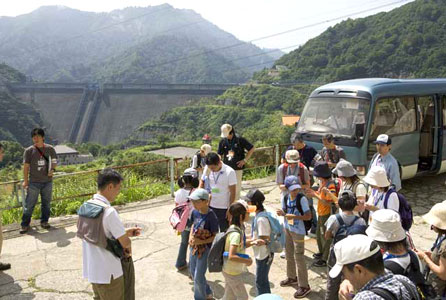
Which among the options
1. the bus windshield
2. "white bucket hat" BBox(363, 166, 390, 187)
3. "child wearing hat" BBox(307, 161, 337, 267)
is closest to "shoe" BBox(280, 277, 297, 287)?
"child wearing hat" BBox(307, 161, 337, 267)

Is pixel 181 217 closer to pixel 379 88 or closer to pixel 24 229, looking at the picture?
pixel 24 229

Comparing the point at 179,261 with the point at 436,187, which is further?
the point at 436,187

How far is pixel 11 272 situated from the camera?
187 inches

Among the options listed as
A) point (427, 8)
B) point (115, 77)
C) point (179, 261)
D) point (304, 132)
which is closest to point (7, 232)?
point (179, 261)

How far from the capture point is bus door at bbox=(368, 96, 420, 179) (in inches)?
295

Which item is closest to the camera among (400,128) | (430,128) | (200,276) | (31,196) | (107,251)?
(107,251)

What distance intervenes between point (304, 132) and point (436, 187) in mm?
3302

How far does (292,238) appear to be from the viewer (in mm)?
4004

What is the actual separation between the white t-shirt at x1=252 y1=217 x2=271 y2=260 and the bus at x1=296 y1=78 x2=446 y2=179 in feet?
14.2

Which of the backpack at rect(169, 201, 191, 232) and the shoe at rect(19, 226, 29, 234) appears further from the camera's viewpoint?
the shoe at rect(19, 226, 29, 234)

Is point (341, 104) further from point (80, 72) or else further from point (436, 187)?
point (80, 72)

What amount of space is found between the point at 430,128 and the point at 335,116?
2368mm

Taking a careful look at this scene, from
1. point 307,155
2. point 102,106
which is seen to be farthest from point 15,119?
point 307,155

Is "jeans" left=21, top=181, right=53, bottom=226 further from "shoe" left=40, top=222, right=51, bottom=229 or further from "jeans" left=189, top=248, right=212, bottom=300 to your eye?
"jeans" left=189, top=248, right=212, bottom=300
